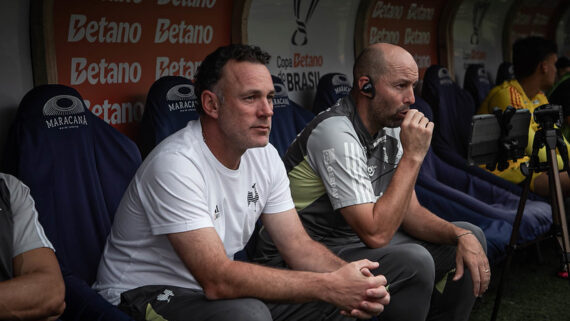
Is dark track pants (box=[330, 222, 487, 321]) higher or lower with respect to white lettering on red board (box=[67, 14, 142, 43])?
lower

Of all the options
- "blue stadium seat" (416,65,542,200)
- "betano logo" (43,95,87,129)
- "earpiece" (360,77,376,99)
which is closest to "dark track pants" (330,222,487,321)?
"earpiece" (360,77,376,99)

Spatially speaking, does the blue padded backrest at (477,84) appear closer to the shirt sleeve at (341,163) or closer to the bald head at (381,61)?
the bald head at (381,61)

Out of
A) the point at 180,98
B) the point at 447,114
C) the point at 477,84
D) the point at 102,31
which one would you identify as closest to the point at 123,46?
the point at 102,31

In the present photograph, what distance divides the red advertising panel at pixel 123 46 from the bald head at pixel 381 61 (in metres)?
1.22

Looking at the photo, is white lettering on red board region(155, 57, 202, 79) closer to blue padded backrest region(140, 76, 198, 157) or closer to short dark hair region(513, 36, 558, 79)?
blue padded backrest region(140, 76, 198, 157)

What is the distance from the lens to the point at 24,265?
1.60 metres

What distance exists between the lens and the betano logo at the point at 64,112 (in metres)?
2.22

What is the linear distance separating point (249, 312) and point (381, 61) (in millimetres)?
1187

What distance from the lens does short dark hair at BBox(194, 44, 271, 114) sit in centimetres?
189

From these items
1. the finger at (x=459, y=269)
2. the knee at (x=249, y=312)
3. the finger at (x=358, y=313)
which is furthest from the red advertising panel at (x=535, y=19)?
the knee at (x=249, y=312)

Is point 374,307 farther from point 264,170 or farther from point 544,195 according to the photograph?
point 544,195

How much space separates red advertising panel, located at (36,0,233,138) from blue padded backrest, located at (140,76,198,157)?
27 cm

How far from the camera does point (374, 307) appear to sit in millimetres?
1671

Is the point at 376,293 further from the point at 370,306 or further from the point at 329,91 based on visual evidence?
the point at 329,91
